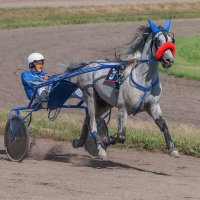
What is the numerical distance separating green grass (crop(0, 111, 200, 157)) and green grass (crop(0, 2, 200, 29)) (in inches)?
608

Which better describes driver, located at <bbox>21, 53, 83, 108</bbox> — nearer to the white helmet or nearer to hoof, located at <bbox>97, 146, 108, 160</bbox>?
the white helmet

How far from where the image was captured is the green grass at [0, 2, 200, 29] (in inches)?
1156

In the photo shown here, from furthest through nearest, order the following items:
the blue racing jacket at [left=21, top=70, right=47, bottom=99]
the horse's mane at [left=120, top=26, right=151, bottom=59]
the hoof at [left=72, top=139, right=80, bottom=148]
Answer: the hoof at [left=72, top=139, right=80, bottom=148] < the blue racing jacket at [left=21, top=70, right=47, bottom=99] < the horse's mane at [left=120, top=26, right=151, bottom=59]

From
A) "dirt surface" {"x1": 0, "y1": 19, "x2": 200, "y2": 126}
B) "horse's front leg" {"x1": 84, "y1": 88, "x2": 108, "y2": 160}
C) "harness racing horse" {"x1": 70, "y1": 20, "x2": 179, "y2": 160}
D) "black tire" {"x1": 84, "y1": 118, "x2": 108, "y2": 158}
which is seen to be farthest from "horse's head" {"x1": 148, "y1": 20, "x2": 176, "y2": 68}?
"dirt surface" {"x1": 0, "y1": 19, "x2": 200, "y2": 126}

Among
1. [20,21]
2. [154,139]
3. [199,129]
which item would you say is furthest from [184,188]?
[20,21]

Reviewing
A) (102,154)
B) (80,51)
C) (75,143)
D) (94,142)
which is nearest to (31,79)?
(75,143)

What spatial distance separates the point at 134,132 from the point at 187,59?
35.5ft

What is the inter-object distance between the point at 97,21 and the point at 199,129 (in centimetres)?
1811

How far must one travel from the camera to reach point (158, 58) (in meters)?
9.01

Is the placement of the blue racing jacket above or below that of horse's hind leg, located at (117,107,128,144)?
above

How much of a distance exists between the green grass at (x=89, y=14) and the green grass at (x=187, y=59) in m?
5.87

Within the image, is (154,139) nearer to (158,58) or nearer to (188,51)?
(158,58)

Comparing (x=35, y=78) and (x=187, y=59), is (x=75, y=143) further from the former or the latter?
(x=187, y=59)

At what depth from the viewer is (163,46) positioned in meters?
8.95
